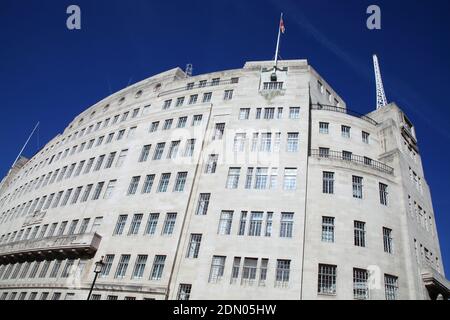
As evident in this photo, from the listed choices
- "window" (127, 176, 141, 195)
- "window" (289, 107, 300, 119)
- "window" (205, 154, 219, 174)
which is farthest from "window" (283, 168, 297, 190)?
"window" (127, 176, 141, 195)

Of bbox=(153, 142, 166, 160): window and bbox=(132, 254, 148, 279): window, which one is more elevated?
bbox=(153, 142, 166, 160): window

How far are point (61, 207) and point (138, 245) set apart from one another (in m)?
16.5

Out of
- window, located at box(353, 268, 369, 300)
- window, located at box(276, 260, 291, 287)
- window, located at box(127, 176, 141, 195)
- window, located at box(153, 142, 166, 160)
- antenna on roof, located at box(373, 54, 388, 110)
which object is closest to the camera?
window, located at box(353, 268, 369, 300)

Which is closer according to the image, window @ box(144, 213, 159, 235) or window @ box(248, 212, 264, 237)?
window @ box(248, 212, 264, 237)

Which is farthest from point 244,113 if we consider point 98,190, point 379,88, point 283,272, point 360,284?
point 379,88

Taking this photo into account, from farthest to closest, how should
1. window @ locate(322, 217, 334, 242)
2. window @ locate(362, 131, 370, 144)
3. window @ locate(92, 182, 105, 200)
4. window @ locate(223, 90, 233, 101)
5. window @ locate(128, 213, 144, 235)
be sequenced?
window @ locate(223, 90, 233, 101) → window @ locate(92, 182, 105, 200) → window @ locate(362, 131, 370, 144) → window @ locate(128, 213, 144, 235) → window @ locate(322, 217, 334, 242)

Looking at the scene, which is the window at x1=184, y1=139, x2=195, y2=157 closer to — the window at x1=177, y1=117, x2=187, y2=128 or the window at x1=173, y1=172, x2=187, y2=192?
the window at x1=173, y1=172, x2=187, y2=192

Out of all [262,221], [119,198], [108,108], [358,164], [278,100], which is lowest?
[262,221]

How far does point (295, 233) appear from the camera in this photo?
25.3 metres

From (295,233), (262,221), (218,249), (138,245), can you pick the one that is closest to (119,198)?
(138,245)

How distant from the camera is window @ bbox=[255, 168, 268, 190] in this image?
2894 centimetres

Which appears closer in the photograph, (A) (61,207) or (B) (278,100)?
(B) (278,100)

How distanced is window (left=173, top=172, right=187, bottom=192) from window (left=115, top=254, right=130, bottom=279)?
320 inches
